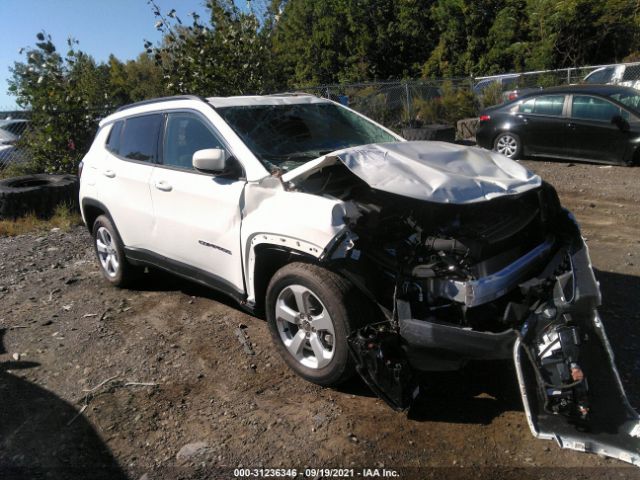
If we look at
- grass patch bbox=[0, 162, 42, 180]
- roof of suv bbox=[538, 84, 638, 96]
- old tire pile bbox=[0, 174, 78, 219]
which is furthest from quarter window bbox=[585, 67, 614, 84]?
grass patch bbox=[0, 162, 42, 180]

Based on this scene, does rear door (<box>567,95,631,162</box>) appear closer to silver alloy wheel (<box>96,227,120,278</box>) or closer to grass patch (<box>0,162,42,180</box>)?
silver alloy wheel (<box>96,227,120,278</box>)

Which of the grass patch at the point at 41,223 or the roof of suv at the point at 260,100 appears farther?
the grass patch at the point at 41,223

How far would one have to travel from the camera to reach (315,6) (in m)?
37.2

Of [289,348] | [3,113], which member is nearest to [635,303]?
[289,348]

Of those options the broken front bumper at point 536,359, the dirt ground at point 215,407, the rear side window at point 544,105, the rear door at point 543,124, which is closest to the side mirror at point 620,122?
the rear door at point 543,124

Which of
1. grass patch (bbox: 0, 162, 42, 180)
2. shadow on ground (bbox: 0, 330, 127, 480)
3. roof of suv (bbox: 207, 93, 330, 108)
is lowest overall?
shadow on ground (bbox: 0, 330, 127, 480)

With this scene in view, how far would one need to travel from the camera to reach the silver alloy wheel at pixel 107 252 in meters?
5.52

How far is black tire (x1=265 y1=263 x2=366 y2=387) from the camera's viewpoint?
3158 mm

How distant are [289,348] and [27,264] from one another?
4.67 m

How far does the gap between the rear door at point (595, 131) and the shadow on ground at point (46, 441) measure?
9964mm

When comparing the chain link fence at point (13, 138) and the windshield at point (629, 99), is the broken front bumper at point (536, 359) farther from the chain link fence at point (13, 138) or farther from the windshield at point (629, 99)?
the chain link fence at point (13, 138)

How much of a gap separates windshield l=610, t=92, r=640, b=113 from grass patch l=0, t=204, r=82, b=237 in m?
9.90

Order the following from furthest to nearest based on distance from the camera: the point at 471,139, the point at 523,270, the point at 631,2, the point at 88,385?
1. the point at 631,2
2. the point at 471,139
3. the point at 88,385
4. the point at 523,270

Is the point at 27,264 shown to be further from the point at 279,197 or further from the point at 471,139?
the point at 471,139
